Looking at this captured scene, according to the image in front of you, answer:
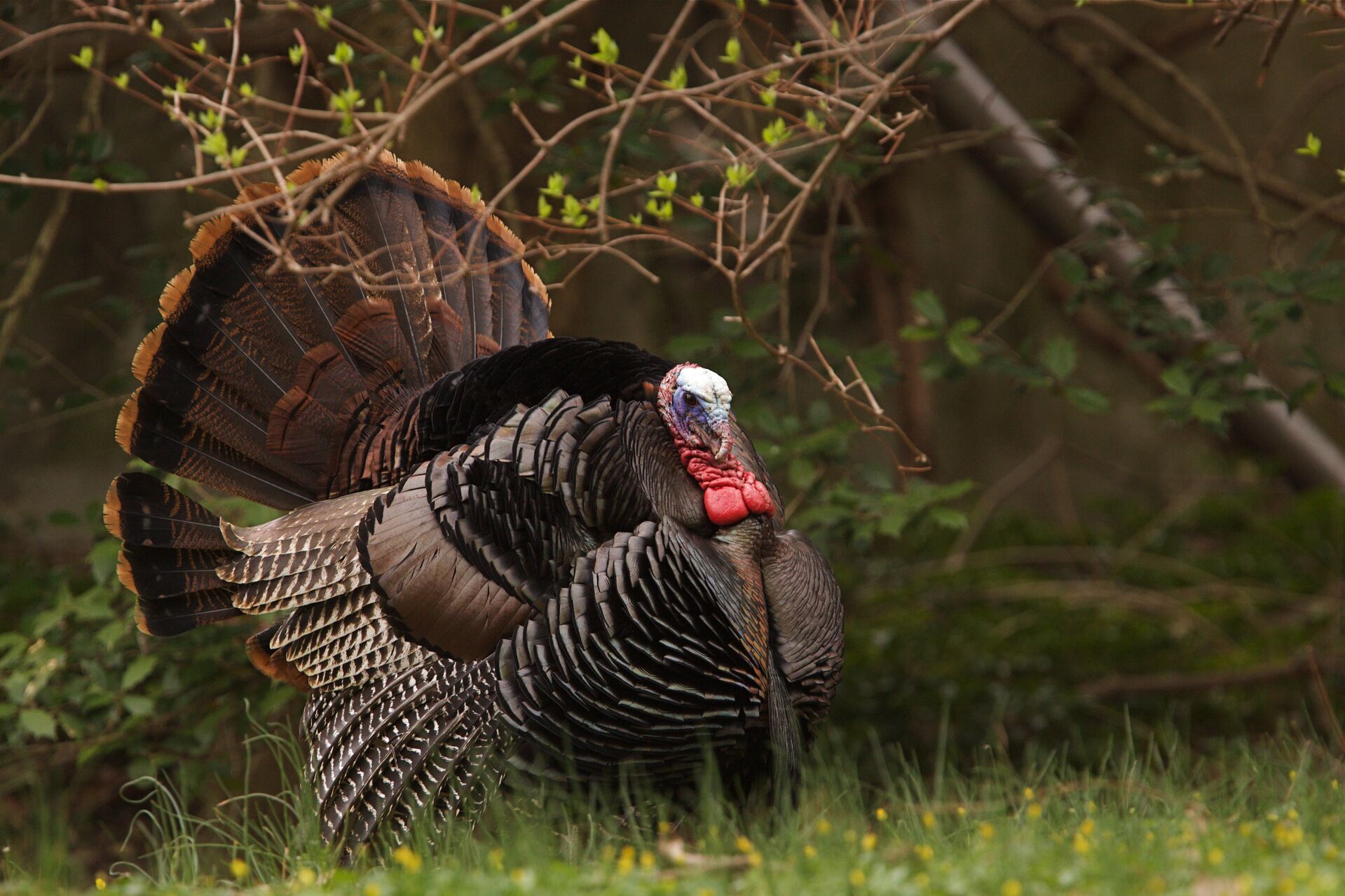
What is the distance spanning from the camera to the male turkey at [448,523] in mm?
3168

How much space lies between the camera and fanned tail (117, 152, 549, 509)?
404 cm

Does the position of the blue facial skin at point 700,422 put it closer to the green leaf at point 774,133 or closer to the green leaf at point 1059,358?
the green leaf at point 774,133

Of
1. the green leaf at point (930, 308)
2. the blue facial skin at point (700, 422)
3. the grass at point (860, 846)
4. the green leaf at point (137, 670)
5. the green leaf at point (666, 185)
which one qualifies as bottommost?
the grass at point (860, 846)

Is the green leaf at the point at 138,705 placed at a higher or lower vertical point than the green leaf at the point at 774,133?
lower

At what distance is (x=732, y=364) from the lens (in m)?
4.66

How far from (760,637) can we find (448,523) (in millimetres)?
961

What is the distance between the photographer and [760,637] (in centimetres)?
320

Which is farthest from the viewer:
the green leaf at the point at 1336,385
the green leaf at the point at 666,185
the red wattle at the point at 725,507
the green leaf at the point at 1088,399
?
the green leaf at the point at 1088,399

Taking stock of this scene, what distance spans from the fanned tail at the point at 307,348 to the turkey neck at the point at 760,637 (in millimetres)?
1262

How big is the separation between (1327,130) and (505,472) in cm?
684

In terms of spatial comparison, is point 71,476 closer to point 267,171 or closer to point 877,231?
point 267,171

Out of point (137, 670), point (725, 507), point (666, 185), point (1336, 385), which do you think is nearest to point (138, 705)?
point (137, 670)

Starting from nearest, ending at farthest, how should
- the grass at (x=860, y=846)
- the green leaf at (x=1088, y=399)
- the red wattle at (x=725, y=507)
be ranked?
the grass at (x=860, y=846) → the red wattle at (x=725, y=507) → the green leaf at (x=1088, y=399)

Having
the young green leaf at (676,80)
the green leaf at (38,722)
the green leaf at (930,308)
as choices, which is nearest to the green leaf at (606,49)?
the young green leaf at (676,80)
